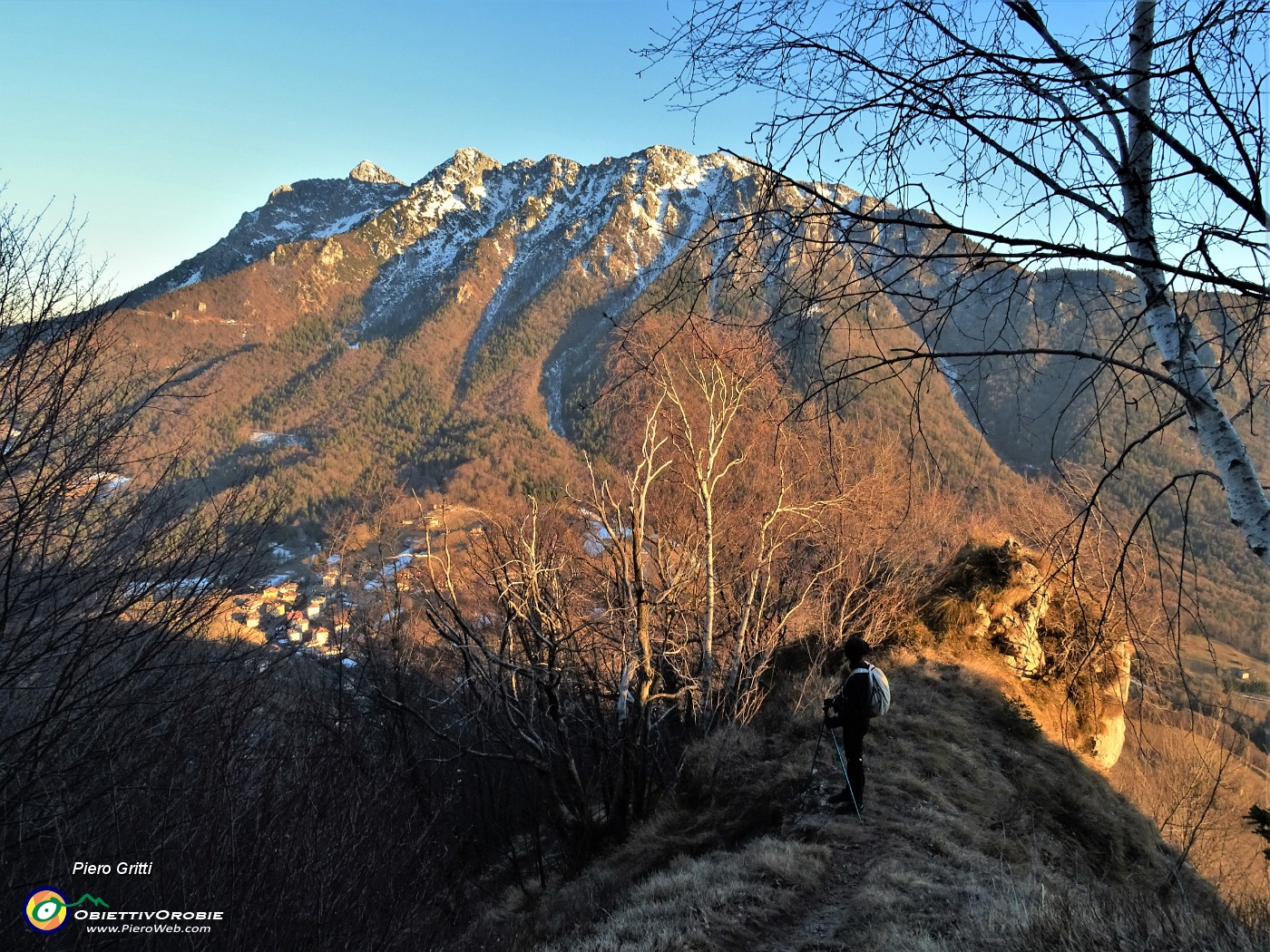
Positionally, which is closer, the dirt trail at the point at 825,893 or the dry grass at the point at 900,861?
the dry grass at the point at 900,861

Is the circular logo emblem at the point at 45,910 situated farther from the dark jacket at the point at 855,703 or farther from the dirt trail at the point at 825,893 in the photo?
the dark jacket at the point at 855,703

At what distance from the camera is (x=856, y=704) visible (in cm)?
581

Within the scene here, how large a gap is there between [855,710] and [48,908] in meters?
6.49

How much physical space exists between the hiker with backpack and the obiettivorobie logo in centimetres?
612

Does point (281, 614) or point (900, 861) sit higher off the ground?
point (281, 614)

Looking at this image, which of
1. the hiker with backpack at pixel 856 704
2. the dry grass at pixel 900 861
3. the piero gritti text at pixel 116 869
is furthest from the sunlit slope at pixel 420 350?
the piero gritti text at pixel 116 869

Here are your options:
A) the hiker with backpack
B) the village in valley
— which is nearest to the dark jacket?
the hiker with backpack

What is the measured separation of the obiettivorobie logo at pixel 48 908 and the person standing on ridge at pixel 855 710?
613 cm

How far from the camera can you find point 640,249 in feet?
551

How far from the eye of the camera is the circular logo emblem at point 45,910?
450 cm

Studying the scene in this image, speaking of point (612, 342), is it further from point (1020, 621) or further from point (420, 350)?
point (420, 350)

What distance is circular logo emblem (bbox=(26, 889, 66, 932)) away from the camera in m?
4.50

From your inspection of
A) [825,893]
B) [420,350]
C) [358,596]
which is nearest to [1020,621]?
[825,893]

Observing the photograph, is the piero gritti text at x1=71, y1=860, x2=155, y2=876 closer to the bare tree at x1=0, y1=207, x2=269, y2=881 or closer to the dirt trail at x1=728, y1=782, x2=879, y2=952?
the bare tree at x1=0, y1=207, x2=269, y2=881
